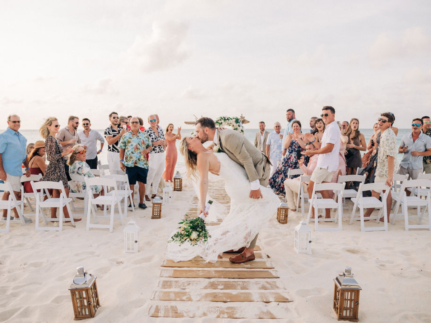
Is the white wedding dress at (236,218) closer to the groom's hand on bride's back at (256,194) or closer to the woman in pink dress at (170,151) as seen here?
the groom's hand on bride's back at (256,194)

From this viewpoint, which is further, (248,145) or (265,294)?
(248,145)

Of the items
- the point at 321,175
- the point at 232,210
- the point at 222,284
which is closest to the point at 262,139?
the point at 321,175

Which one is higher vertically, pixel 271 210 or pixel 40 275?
pixel 271 210

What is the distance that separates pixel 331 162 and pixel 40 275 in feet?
15.6

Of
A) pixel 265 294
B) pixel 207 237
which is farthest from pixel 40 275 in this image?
pixel 265 294

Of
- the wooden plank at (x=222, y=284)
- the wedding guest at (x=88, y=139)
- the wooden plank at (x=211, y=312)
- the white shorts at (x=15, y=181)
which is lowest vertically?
the wooden plank at (x=211, y=312)

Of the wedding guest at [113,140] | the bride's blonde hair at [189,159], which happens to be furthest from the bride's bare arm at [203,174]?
the wedding guest at [113,140]

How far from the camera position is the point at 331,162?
5062 millimetres

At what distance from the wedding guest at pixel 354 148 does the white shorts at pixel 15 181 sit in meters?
7.32

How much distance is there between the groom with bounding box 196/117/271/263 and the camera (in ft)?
11.0

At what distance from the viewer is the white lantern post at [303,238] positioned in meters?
3.92

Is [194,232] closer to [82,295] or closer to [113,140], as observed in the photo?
[82,295]

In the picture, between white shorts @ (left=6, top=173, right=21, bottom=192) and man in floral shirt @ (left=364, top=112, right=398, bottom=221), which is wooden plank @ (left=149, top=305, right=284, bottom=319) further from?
white shorts @ (left=6, top=173, right=21, bottom=192)

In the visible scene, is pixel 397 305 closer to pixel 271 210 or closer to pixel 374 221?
pixel 271 210
